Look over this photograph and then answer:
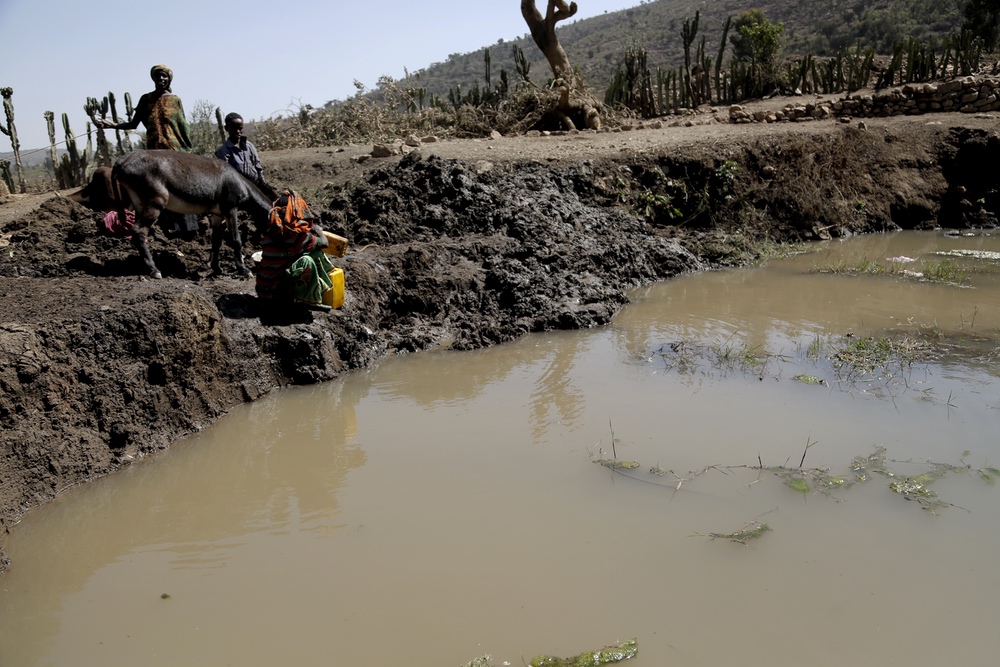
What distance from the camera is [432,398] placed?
17.5 ft

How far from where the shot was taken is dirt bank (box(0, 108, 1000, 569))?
443 centimetres

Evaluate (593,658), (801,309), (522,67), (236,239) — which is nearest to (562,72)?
(522,67)

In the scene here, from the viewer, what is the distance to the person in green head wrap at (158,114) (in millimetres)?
6312

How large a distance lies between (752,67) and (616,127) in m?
4.79

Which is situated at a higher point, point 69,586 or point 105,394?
point 105,394

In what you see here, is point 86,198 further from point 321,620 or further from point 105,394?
point 321,620

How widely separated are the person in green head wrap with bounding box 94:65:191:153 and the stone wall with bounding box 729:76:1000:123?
30.2ft

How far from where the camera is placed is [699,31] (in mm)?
35938

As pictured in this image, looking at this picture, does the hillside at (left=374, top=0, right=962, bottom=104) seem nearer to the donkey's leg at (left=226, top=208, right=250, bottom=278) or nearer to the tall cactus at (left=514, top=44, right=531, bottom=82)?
the tall cactus at (left=514, top=44, right=531, bottom=82)

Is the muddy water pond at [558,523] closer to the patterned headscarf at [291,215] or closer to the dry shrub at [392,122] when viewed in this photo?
the patterned headscarf at [291,215]

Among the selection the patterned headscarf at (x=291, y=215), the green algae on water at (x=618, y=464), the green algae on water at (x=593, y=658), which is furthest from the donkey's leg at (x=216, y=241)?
the green algae on water at (x=593, y=658)

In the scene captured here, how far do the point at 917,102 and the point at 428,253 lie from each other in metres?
10.3

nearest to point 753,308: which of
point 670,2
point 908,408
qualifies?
point 908,408

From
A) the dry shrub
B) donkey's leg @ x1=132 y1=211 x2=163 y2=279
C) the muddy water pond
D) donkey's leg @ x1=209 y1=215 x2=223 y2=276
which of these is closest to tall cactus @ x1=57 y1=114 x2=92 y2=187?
the dry shrub
